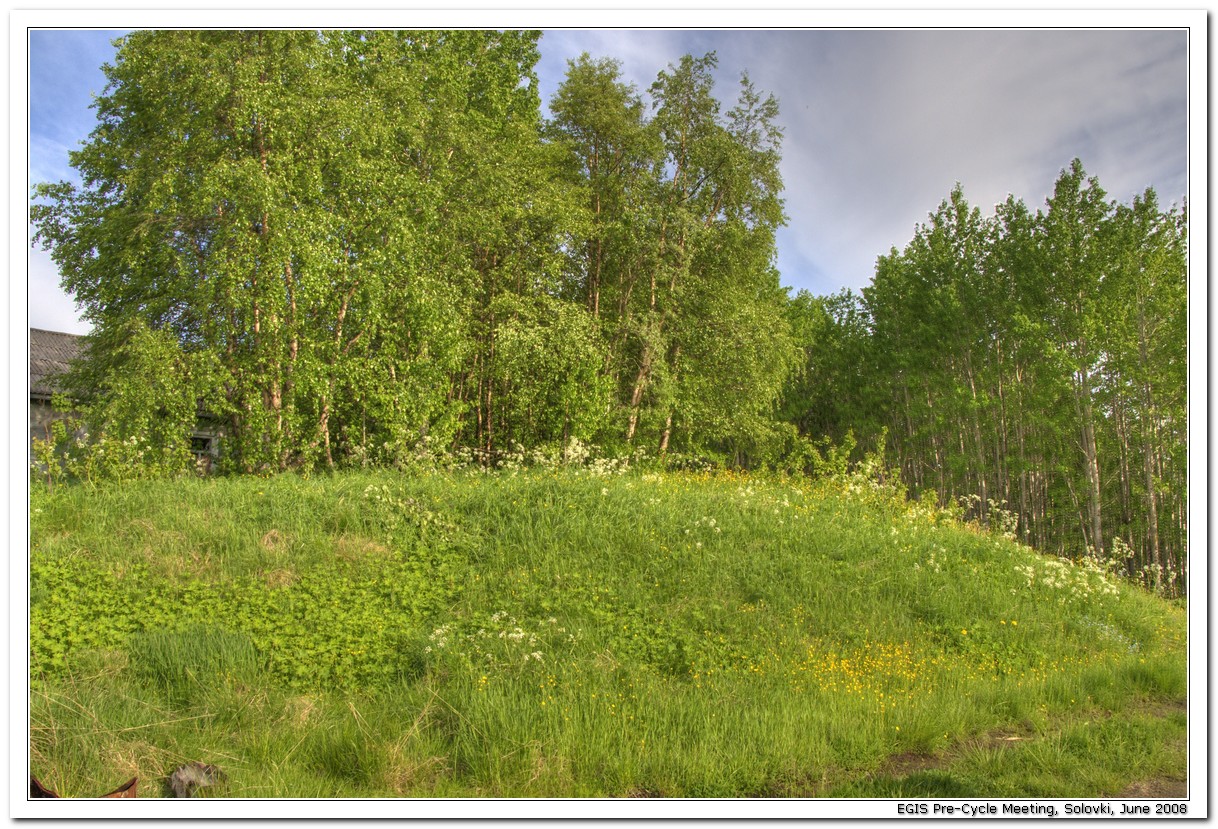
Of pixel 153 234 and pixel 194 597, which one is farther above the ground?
pixel 153 234

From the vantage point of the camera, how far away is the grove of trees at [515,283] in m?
12.6

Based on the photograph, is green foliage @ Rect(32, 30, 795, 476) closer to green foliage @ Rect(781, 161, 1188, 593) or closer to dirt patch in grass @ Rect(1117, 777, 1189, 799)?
green foliage @ Rect(781, 161, 1188, 593)

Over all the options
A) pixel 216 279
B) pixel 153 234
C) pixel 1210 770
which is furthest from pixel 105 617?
pixel 1210 770

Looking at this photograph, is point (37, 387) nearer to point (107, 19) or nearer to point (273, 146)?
point (273, 146)

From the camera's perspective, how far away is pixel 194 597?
7.96 meters

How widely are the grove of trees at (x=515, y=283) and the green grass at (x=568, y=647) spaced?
10.9 feet

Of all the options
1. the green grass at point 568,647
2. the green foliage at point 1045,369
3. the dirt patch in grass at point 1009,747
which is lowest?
the dirt patch in grass at point 1009,747

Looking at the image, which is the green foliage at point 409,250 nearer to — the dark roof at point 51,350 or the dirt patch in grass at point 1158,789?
the dark roof at point 51,350

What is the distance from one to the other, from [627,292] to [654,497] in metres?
10.9

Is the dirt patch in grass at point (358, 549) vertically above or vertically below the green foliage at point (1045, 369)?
below

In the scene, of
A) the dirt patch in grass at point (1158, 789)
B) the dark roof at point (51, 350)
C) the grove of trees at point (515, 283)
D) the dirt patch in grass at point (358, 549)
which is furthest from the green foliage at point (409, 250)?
the dirt patch in grass at point (1158, 789)

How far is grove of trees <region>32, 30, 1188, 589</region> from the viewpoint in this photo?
41.5ft

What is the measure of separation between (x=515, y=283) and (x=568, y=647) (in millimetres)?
13910

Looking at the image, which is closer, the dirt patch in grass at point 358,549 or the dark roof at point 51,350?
the dirt patch in grass at point 358,549
